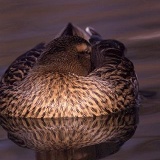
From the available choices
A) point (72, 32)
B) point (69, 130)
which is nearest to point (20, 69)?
point (72, 32)

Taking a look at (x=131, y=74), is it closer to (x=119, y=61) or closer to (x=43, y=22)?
A: (x=119, y=61)

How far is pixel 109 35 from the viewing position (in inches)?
559

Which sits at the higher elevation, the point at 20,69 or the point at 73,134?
the point at 20,69

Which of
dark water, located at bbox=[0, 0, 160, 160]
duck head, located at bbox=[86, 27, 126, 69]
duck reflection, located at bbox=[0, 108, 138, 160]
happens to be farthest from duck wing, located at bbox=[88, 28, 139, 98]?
duck reflection, located at bbox=[0, 108, 138, 160]

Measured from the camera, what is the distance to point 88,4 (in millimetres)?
15711

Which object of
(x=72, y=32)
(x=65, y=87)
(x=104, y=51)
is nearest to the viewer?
(x=65, y=87)

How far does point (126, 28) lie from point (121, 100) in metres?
2.86

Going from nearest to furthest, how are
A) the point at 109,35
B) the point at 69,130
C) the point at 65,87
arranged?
the point at 69,130 < the point at 65,87 < the point at 109,35

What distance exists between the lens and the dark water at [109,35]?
10.4 m

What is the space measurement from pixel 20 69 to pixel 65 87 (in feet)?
2.23

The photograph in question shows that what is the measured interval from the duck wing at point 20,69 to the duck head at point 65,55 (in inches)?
12.7

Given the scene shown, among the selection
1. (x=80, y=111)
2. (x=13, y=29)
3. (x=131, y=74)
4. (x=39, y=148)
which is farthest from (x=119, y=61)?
(x=13, y=29)

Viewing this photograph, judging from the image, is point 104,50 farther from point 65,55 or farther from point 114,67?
point 65,55

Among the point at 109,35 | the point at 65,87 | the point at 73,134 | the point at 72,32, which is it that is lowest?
the point at 73,134
